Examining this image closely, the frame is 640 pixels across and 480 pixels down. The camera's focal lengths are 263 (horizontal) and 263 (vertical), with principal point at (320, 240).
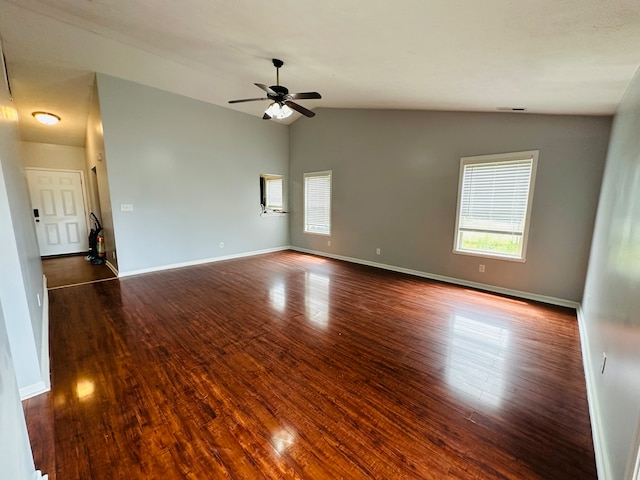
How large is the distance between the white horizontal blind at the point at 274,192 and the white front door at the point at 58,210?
494cm

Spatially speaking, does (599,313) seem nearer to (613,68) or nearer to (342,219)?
(613,68)

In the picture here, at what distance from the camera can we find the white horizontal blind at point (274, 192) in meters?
6.97

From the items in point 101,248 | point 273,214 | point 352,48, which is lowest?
point 101,248

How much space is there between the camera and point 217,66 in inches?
157

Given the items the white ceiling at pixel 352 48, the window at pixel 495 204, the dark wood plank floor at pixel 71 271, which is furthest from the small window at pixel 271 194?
the window at pixel 495 204

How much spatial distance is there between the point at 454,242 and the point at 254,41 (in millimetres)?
4059

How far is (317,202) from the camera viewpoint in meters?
6.62

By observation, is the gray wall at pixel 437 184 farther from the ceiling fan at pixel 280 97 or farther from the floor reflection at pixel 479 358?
the ceiling fan at pixel 280 97

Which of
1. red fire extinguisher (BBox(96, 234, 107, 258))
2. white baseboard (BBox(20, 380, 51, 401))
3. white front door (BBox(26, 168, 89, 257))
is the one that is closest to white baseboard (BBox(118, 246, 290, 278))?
red fire extinguisher (BBox(96, 234, 107, 258))

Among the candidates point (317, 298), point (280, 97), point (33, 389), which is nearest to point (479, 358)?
point (317, 298)

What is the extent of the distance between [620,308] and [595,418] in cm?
74

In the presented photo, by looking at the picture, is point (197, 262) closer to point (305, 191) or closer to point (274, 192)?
point (274, 192)

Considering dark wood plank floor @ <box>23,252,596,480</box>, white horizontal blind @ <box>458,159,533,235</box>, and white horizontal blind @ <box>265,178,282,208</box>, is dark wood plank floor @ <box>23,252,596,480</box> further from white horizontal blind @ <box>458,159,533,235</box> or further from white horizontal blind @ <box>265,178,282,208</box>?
white horizontal blind @ <box>265,178,282,208</box>

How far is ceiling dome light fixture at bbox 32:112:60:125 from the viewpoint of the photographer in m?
5.04
